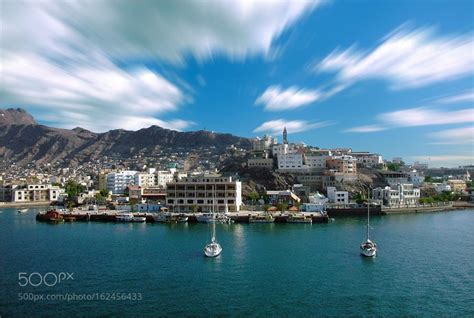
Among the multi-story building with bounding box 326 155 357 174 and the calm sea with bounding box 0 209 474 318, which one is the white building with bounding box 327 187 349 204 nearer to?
the multi-story building with bounding box 326 155 357 174

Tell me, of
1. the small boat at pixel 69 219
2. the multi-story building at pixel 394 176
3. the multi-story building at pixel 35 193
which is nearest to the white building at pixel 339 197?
the multi-story building at pixel 394 176

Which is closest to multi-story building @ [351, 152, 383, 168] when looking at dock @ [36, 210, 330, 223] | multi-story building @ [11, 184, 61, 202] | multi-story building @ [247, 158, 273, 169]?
multi-story building @ [247, 158, 273, 169]

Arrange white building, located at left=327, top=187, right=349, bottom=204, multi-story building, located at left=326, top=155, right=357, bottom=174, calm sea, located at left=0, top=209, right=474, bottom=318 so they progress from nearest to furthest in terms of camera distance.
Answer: calm sea, located at left=0, top=209, right=474, bottom=318 < white building, located at left=327, top=187, right=349, bottom=204 < multi-story building, located at left=326, top=155, right=357, bottom=174

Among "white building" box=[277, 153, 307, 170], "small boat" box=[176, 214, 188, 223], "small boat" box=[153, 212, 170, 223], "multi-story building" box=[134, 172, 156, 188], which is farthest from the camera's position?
"multi-story building" box=[134, 172, 156, 188]

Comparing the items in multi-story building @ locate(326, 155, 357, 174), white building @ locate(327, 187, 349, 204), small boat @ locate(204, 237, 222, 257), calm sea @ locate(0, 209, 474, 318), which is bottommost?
calm sea @ locate(0, 209, 474, 318)

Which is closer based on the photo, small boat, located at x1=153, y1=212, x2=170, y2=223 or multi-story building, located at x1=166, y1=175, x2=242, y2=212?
small boat, located at x1=153, y1=212, x2=170, y2=223

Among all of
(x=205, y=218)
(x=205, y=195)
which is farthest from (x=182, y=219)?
(x=205, y=195)

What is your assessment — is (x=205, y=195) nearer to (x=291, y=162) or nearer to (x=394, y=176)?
(x=291, y=162)

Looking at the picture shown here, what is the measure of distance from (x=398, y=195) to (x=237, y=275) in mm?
47048

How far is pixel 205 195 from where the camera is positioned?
2080 inches

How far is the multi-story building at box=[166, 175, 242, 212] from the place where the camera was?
52.6 metres

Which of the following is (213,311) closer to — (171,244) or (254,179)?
(171,244)

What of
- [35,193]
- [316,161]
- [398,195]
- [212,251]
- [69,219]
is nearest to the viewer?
[212,251]

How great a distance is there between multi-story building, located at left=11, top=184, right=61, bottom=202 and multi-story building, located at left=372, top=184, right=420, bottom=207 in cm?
6024
